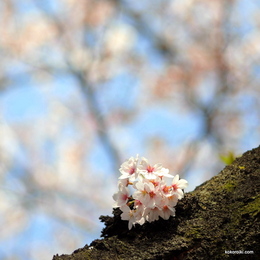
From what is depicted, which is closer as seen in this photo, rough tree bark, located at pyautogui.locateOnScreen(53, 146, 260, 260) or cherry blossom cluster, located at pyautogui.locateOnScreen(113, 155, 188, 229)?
rough tree bark, located at pyautogui.locateOnScreen(53, 146, 260, 260)

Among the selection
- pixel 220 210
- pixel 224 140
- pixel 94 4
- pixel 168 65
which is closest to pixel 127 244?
pixel 220 210

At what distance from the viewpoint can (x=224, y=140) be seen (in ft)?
17.8

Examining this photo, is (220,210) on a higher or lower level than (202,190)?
lower

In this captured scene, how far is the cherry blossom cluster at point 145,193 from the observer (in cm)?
115

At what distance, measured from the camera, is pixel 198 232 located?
1.09 m

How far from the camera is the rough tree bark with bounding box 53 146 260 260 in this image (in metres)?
1.04

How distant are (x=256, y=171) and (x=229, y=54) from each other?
4887mm

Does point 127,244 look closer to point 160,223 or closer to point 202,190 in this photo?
point 160,223

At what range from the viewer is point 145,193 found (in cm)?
117

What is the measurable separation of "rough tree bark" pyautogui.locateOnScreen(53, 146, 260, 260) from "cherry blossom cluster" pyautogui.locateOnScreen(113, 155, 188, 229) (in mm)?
28

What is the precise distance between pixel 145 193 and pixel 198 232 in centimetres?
18

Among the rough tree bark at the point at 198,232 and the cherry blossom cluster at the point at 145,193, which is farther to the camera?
the cherry blossom cluster at the point at 145,193

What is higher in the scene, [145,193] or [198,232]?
[145,193]

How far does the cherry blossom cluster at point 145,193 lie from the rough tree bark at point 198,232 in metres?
0.03
